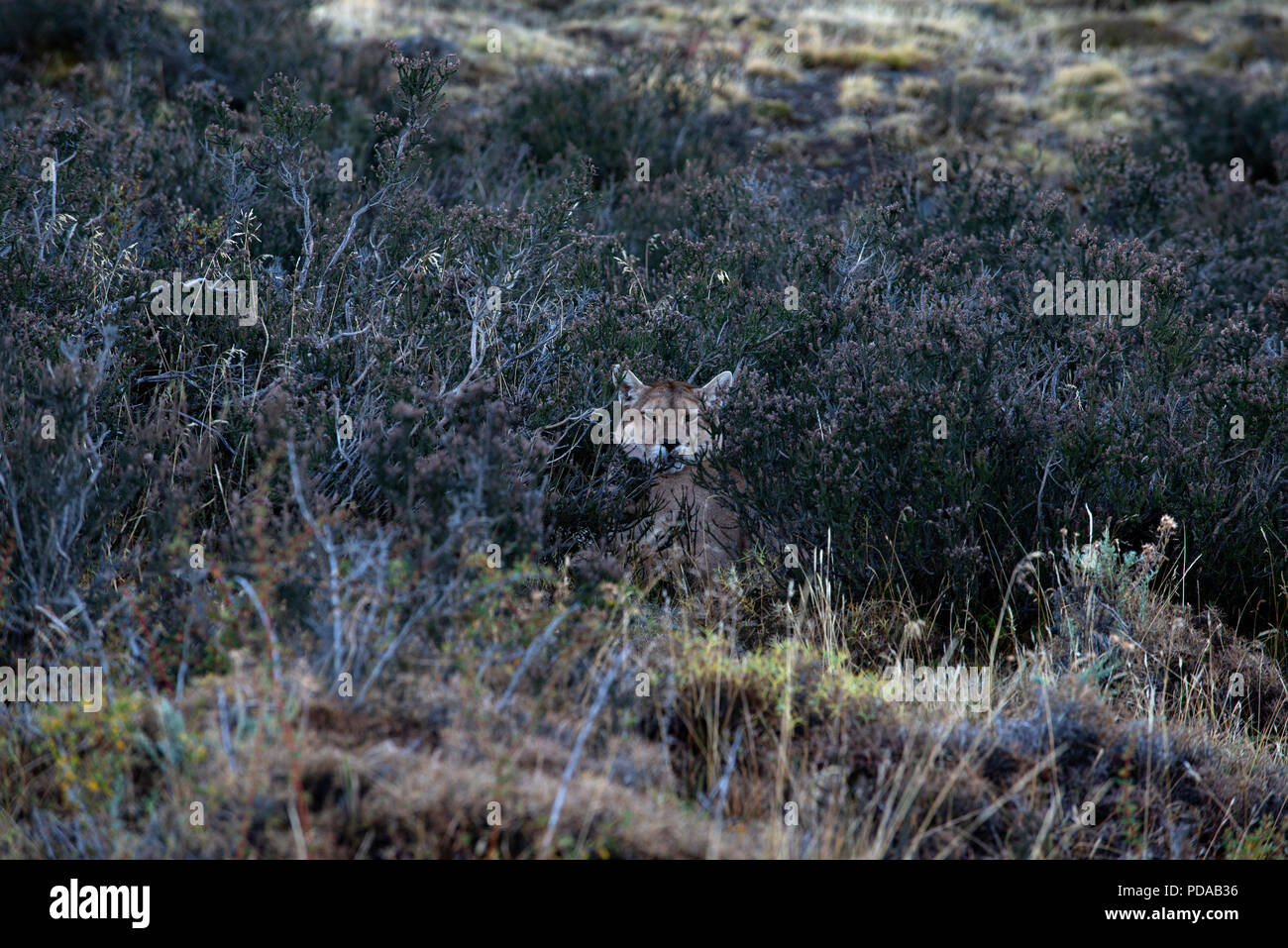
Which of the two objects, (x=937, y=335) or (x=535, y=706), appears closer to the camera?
(x=535, y=706)

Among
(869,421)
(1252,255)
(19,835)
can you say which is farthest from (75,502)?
(1252,255)

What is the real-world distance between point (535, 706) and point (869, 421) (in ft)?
7.43

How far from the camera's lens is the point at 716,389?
17.1 feet

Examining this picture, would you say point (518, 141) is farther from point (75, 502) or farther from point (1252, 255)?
point (75, 502)

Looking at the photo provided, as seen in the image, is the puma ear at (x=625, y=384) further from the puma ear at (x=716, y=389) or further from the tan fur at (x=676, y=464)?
the puma ear at (x=716, y=389)

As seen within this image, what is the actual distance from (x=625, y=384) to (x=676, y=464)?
473 mm

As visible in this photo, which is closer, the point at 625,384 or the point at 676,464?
the point at 625,384

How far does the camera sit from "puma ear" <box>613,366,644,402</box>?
16.4ft

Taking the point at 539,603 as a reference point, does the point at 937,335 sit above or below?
above

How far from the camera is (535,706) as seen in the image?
313 centimetres

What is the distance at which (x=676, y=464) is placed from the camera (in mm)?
5281

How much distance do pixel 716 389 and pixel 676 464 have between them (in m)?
0.40

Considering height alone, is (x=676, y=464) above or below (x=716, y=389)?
below

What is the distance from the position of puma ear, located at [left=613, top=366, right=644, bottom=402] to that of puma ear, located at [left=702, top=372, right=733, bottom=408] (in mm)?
331
